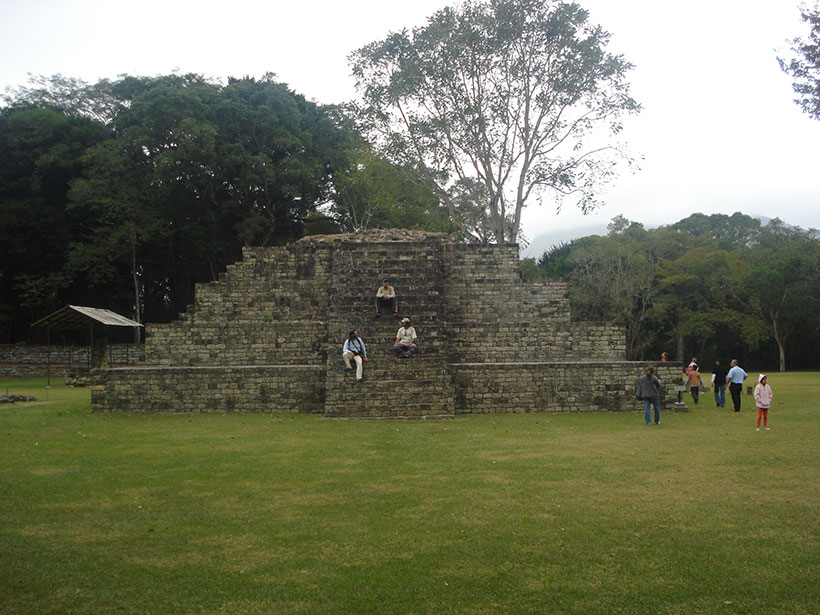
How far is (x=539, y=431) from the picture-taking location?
10508mm

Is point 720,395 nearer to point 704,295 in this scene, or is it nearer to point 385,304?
point 385,304

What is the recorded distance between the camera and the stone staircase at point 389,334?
1240cm

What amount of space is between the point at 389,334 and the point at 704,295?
1197 inches

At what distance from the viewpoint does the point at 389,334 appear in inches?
571

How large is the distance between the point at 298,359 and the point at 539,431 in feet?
23.0

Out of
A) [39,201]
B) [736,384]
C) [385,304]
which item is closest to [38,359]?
[39,201]

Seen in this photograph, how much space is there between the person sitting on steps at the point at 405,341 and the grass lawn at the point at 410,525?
3.69 metres

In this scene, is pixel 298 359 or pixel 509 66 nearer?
pixel 298 359

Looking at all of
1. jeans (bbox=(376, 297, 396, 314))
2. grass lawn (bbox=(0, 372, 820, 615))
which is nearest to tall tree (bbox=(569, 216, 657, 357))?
jeans (bbox=(376, 297, 396, 314))

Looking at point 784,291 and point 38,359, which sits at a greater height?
point 784,291

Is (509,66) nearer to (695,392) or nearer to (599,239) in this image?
(695,392)

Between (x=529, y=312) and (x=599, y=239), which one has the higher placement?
(x=599, y=239)

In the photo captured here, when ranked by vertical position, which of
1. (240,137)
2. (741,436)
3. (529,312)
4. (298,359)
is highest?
(240,137)

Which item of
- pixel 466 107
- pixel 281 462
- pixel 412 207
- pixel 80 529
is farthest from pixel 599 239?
pixel 80 529
